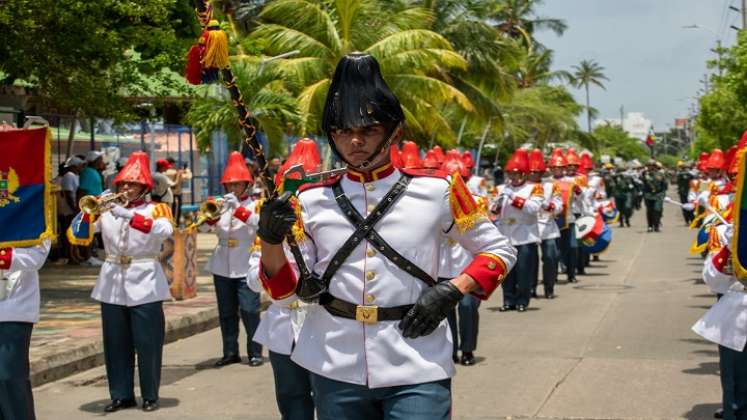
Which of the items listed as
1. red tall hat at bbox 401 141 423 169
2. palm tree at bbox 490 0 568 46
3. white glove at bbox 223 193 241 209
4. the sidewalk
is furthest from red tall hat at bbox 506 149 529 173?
palm tree at bbox 490 0 568 46

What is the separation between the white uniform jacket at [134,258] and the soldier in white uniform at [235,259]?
211cm

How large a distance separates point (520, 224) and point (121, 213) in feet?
24.2

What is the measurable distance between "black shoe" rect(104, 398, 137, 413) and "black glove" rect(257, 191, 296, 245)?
540cm

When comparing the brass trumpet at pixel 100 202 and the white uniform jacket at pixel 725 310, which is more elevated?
the brass trumpet at pixel 100 202

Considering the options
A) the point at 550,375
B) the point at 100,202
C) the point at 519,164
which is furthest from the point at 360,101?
the point at 519,164

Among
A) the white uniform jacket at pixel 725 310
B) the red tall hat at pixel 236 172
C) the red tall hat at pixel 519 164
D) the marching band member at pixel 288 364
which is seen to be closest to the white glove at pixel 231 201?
the red tall hat at pixel 236 172

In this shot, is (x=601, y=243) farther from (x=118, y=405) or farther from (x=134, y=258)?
(x=118, y=405)

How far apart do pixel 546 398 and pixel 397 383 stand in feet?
16.8

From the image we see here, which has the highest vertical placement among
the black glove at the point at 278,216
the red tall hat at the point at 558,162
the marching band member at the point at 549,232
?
the black glove at the point at 278,216

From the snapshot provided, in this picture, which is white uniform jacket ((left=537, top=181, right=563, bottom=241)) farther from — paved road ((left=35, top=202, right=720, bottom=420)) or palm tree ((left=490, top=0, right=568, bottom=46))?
palm tree ((left=490, top=0, right=568, bottom=46))

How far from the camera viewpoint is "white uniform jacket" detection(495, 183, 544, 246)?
15305 millimetres

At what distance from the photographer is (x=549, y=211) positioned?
16469mm

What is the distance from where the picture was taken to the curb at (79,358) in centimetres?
1053

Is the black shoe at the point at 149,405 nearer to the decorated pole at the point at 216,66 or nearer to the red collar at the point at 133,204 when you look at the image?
the red collar at the point at 133,204
